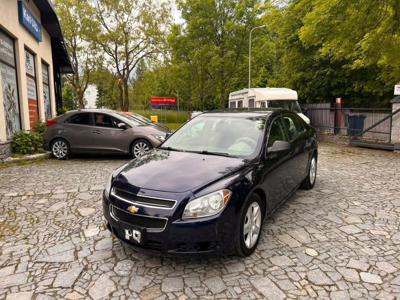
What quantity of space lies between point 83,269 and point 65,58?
1934 cm

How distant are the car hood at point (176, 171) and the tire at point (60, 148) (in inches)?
239

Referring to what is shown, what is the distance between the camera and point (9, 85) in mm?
9656

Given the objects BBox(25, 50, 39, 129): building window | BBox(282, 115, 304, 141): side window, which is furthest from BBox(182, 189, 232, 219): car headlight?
BBox(25, 50, 39, 129): building window

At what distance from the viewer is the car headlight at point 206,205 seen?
9.37 ft

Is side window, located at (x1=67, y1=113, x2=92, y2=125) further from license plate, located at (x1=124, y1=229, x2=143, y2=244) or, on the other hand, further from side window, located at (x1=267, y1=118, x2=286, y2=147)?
license plate, located at (x1=124, y1=229, x2=143, y2=244)

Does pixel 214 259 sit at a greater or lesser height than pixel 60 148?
lesser

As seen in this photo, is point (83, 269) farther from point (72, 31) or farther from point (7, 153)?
point (72, 31)

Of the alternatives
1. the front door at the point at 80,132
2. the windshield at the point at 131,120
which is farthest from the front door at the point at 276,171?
the front door at the point at 80,132

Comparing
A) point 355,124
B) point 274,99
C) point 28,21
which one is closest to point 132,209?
point 28,21

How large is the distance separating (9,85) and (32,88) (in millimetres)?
2893

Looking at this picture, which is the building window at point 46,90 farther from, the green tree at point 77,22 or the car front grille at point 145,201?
the car front grille at point 145,201

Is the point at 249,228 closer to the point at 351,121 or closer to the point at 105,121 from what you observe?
the point at 105,121

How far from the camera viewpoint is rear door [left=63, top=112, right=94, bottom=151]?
8984 mm

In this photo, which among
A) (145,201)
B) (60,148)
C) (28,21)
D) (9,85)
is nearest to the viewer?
(145,201)
